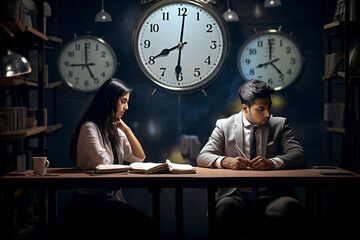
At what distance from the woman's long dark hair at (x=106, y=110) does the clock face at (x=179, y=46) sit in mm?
774

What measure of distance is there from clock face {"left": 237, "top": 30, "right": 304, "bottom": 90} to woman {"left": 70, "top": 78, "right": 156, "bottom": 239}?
138 cm

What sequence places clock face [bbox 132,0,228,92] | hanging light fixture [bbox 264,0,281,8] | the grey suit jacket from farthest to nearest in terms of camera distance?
clock face [bbox 132,0,228,92] → hanging light fixture [bbox 264,0,281,8] → the grey suit jacket

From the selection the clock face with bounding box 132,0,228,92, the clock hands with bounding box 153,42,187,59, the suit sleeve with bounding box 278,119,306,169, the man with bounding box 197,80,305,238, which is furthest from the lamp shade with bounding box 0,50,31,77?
the suit sleeve with bounding box 278,119,306,169

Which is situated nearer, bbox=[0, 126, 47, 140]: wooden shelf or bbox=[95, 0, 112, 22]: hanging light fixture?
bbox=[0, 126, 47, 140]: wooden shelf

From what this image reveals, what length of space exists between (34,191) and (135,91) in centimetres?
153

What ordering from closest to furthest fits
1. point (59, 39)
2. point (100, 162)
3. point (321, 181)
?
1. point (321, 181)
2. point (100, 162)
3. point (59, 39)

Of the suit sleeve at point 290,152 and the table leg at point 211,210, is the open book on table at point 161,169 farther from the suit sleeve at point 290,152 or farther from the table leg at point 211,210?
the suit sleeve at point 290,152

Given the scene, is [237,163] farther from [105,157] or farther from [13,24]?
[13,24]

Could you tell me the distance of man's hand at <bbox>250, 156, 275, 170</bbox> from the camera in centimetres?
314

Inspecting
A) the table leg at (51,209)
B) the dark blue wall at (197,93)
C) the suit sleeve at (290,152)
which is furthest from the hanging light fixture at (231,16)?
the table leg at (51,209)

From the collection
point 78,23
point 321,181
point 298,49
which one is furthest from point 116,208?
point 298,49

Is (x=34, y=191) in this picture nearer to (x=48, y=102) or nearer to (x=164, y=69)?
(x=48, y=102)

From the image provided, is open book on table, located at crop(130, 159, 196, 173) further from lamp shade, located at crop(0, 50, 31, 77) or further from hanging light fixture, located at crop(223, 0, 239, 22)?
hanging light fixture, located at crop(223, 0, 239, 22)

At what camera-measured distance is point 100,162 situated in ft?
10.5
